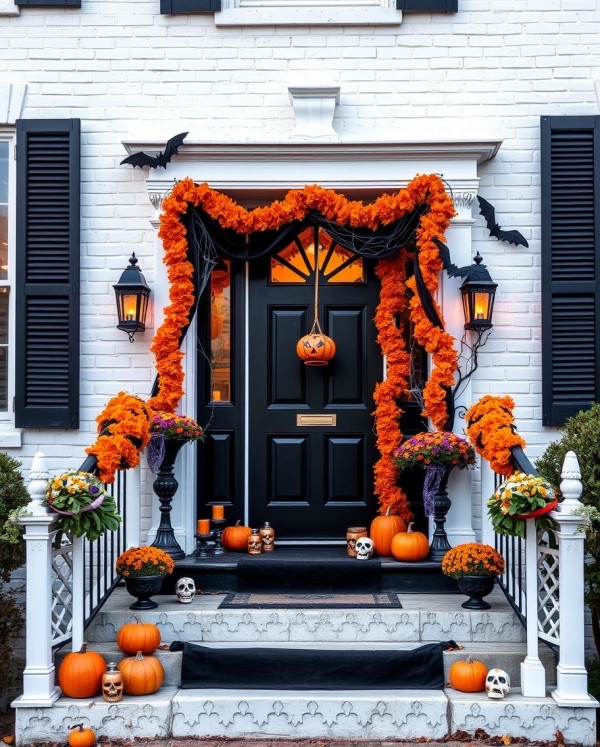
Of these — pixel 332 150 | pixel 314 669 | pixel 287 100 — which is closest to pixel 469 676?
pixel 314 669

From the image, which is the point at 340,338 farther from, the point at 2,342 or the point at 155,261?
the point at 2,342

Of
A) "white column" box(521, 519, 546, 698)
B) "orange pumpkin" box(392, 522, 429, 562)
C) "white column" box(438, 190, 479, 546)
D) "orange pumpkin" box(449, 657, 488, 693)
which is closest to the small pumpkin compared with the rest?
"orange pumpkin" box(449, 657, 488, 693)

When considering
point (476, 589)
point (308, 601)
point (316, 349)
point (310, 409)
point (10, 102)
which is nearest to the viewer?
point (476, 589)

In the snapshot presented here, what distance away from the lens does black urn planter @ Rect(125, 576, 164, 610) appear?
4645 millimetres

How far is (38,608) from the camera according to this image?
414 cm

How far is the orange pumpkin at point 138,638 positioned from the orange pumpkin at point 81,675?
7.2 inches

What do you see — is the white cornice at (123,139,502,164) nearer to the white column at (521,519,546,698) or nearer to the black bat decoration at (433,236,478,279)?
the black bat decoration at (433,236,478,279)

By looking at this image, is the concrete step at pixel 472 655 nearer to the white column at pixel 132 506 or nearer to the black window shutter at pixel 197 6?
the white column at pixel 132 506

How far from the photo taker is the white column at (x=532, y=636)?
4164mm

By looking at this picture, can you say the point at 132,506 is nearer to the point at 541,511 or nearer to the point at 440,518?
the point at 440,518

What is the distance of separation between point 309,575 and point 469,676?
1.25 m

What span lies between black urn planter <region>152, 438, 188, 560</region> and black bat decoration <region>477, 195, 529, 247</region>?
259 cm

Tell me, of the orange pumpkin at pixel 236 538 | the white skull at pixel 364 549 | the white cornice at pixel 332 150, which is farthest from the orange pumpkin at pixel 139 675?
the white cornice at pixel 332 150

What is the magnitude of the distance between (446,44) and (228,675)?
446cm
